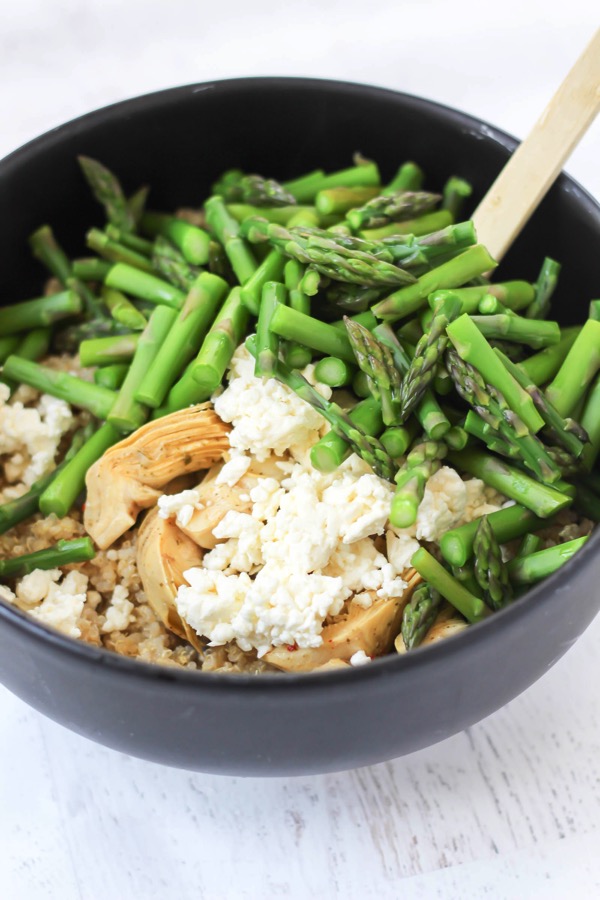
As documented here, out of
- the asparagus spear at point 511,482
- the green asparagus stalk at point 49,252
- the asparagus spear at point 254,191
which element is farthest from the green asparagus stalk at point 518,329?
the green asparagus stalk at point 49,252

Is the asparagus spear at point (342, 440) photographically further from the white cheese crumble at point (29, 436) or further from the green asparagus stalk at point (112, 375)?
the white cheese crumble at point (29, 436)

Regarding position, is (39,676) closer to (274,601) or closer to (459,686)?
(274,601)

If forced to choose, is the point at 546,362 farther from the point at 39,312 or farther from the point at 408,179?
the point at 39,312

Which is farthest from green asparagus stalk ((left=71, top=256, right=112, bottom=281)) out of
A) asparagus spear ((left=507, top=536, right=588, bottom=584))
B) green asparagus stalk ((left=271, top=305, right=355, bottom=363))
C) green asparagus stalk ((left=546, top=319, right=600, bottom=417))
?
asparagus spear ((left=507, top=536, right=588, bottom=584))

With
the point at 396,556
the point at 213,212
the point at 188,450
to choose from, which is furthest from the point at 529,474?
the point at 213,212

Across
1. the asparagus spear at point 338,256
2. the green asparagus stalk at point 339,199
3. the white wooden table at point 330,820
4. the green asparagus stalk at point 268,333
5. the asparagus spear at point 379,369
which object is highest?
the asparagus spear at point 338,256

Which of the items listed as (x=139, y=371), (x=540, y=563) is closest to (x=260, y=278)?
(x=139, y=371)
